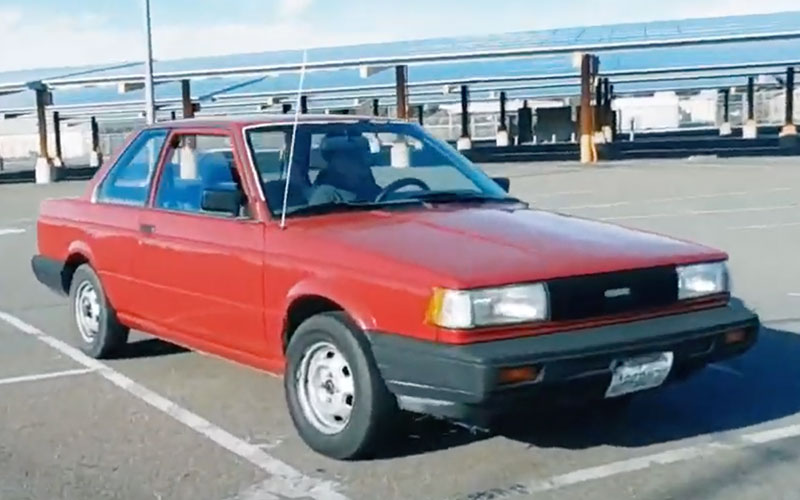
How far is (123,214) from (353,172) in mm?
1693

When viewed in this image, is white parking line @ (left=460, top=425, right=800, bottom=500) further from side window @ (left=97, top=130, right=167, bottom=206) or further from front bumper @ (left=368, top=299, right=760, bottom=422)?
side window @ (left=97, top=130, right=167, bottom=206)

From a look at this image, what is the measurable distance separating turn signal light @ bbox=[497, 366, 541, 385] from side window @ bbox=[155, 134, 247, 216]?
1905 millimetres

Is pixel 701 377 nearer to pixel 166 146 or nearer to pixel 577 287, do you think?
pixel 577 287

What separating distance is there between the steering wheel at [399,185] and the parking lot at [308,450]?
117 cm

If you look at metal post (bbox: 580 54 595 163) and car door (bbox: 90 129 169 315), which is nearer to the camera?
car door (bbox: 90 129 169 315)

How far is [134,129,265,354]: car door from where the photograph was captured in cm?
587

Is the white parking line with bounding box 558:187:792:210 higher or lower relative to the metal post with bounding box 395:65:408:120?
lower

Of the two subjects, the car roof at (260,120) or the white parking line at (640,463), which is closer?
the white parking line at (640,463)

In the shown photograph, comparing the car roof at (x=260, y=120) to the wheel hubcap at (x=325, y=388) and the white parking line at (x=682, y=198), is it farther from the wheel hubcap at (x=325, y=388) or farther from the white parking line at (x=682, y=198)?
the white parking line at (x=682, y=198)

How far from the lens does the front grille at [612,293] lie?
16.1 ft

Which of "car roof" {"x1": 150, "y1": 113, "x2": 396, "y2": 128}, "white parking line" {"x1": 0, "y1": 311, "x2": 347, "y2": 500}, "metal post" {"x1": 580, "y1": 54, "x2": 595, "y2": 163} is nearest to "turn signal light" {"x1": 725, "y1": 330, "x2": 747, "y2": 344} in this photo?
"white parking line" {"x1": 0, "y1": 311, "x2": 347, "y2": 500}

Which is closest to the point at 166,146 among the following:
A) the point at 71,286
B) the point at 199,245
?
the point at 199,245

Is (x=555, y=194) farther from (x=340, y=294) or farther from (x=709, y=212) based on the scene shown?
(x=340, y=294)

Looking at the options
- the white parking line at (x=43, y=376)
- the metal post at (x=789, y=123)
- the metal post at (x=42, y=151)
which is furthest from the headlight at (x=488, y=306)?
the metal post at (x=789, y=123)
